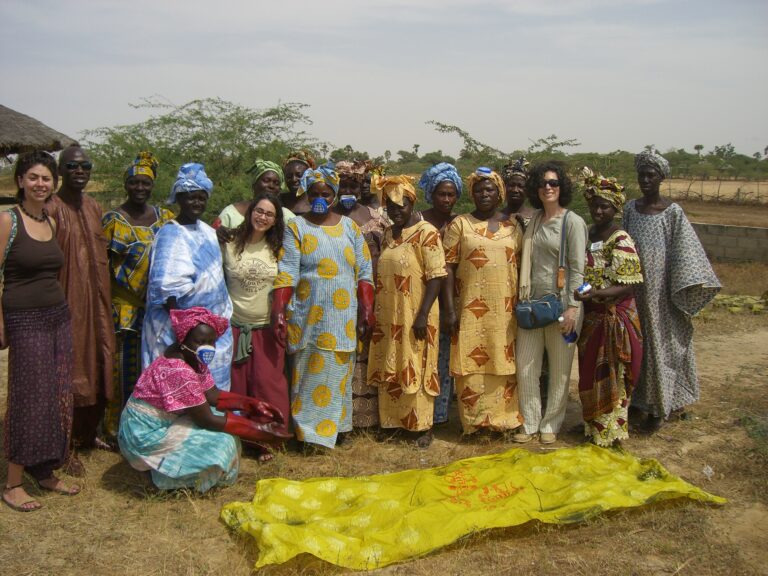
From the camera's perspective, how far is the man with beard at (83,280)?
4.18 metres

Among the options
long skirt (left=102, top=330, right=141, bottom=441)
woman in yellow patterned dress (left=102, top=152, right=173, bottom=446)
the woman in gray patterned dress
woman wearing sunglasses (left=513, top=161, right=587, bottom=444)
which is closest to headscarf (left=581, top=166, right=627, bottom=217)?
woman wearing sunglasses (left=513, top=161, right=587, bottom=444)

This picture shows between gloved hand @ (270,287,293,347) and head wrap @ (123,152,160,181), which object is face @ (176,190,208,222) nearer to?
head wrap @ (123,152,160,181)

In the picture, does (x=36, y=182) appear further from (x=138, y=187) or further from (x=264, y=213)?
(x=264, y=213)

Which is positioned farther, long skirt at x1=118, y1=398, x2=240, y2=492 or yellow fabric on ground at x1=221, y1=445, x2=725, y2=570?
long skirt at x1=118, y1=398, x2=240, y2=492

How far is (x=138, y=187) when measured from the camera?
4461mm

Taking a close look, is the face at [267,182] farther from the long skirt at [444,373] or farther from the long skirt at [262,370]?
the long skirt at [444,373]

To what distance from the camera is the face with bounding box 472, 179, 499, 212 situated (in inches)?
184

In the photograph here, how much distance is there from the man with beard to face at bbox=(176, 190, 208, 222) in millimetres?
548

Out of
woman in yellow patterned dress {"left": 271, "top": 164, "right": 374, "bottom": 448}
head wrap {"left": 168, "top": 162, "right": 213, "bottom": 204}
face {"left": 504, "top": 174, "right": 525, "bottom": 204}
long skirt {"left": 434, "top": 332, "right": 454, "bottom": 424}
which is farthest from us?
face {"left": 504, "top": 174, "right": 525, "bottom": 204}

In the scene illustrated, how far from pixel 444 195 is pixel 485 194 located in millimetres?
275

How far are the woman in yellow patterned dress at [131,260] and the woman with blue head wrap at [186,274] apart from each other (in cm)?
29

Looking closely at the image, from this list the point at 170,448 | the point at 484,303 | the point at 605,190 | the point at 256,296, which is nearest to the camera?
the point at 170,448

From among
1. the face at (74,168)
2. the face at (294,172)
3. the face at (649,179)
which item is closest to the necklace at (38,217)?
the face at (74,168)

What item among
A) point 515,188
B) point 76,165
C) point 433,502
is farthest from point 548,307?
point 76,165
